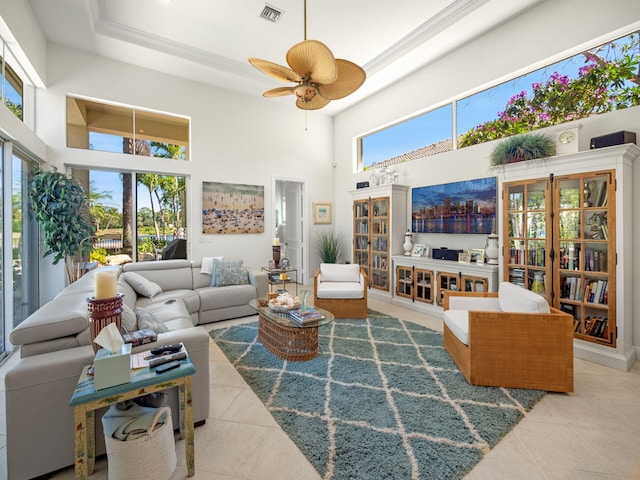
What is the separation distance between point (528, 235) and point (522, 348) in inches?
60.6

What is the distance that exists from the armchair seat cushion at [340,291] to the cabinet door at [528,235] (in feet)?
5.73

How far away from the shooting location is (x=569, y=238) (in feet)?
9.84

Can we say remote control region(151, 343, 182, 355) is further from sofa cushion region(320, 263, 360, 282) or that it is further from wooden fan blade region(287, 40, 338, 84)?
sofa cushion region(320, 263, 360, 282)

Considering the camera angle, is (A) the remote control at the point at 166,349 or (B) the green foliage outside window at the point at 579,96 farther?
(B) the green foliage outside window at the point at 579,96

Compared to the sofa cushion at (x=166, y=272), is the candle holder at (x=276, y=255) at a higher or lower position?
higher

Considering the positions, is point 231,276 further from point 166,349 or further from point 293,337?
point 166,349

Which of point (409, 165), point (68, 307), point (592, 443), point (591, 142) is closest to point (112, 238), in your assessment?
point (68, 307)

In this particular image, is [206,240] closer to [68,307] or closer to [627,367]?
[68,307]

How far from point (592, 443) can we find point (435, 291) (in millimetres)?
2473

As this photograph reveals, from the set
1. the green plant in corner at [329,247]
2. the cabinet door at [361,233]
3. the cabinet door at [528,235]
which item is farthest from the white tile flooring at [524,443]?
the green plant in corner at [329,247]

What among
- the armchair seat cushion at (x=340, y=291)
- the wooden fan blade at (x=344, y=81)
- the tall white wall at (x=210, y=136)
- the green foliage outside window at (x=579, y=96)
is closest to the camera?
the wooden fan blade at (x=344, y=81)

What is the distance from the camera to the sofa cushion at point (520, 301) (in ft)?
7.69

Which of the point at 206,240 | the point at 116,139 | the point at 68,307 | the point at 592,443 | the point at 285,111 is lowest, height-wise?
the point at 592,443

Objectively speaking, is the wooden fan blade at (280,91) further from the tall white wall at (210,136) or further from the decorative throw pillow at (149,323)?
the tall white wall at (210,136)
